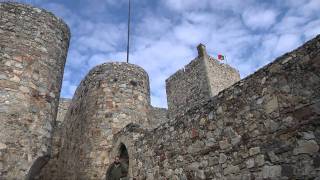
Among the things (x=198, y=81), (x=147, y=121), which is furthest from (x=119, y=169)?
(x=198, y=81)

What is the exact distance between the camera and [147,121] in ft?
31.5

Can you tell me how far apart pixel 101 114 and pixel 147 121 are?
155 cm

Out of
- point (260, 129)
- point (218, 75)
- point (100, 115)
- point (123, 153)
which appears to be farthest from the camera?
point (218, 75)

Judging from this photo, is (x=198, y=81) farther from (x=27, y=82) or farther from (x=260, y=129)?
(x=260, y=129)

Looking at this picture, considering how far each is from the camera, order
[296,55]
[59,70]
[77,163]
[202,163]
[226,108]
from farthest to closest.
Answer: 1. [77,163]
2. [59,70]
3. [202,163]
4. [226,108]
5. [296,55]

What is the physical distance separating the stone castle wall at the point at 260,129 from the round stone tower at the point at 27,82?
8.53ft

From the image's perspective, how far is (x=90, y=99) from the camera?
953 cm

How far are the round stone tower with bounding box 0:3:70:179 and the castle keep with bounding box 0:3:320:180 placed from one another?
2cm

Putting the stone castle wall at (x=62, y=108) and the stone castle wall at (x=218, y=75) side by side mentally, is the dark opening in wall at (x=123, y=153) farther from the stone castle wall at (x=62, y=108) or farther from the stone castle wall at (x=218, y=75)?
the stone castle wall at (x=62, y=108)

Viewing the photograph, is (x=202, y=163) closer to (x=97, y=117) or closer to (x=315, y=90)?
(x=315, y=90)

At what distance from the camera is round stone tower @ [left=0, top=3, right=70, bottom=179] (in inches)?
193

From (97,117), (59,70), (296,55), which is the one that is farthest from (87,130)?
(296,55)

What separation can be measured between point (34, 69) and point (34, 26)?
37.4 inches

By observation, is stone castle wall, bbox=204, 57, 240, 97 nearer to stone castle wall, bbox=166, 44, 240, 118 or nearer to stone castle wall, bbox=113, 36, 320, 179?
stone castle wall, bbox=166, 44, 240, 118
